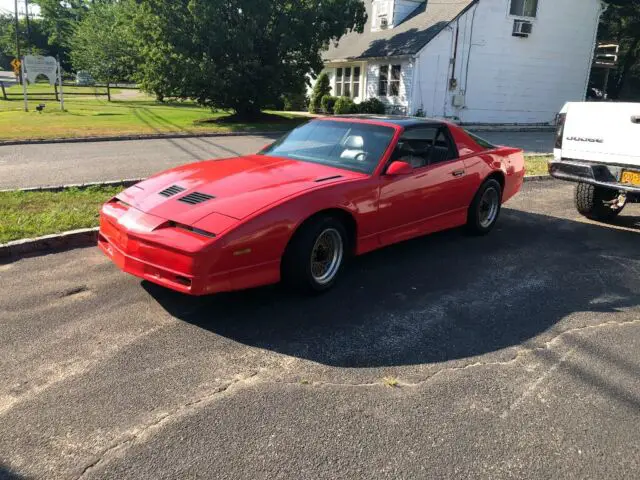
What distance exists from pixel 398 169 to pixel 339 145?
76 centimetres

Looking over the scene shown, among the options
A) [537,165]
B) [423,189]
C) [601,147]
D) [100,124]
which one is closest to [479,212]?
[423,189]

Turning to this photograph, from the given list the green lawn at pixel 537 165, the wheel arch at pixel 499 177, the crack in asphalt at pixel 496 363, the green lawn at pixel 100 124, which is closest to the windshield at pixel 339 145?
the wheel arch at pixel 499 177

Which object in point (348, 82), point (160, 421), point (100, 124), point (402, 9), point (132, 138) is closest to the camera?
point (160, 421)

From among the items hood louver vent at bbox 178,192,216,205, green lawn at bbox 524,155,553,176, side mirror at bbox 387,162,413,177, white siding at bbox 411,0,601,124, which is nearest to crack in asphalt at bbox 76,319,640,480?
hood louver vent at bbox 178,192,216,205

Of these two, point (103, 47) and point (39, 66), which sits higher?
point (103, 47)

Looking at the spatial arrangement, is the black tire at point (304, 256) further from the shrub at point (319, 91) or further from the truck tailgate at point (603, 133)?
the shrub at point (319, 91)

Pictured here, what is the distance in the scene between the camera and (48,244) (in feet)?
17.6

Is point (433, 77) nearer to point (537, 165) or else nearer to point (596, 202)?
point (537, 165)

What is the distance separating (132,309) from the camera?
4.02m

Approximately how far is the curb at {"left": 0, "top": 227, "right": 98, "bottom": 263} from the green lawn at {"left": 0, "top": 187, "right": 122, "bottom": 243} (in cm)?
14

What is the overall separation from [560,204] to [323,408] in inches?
272

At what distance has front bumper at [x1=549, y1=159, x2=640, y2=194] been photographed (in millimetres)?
6331

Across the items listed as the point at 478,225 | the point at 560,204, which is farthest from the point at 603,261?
the point at 560,204

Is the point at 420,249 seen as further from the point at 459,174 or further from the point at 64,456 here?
the point at 64,456
